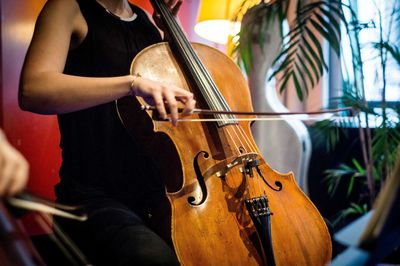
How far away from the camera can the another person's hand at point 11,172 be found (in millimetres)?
482

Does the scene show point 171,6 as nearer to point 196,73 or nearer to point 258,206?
point 196,73

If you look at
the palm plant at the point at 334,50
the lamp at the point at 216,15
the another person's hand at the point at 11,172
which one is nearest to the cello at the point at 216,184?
the another person's hand at the point at 11,172

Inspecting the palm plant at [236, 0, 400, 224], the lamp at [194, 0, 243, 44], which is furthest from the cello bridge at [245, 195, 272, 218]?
the lamp at [194, 0, 243, 44]

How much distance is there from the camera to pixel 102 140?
43.9 inches

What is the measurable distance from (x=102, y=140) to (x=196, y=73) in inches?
11.7

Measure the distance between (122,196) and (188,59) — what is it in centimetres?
38

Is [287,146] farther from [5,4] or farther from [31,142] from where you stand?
[5,4]

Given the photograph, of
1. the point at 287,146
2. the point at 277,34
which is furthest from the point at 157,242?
the point at 277,34

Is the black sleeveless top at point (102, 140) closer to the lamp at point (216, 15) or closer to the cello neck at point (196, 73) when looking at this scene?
the cello neck at point (196, 73)

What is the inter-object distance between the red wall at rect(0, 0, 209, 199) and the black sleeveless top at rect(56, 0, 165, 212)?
367mm

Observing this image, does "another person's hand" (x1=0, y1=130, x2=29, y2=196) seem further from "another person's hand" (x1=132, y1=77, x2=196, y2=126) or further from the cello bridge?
the cello bridge

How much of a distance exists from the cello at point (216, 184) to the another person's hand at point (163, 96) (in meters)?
0.04

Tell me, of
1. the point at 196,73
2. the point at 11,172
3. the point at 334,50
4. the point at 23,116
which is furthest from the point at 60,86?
the point at 334,50

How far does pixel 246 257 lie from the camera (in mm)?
880
